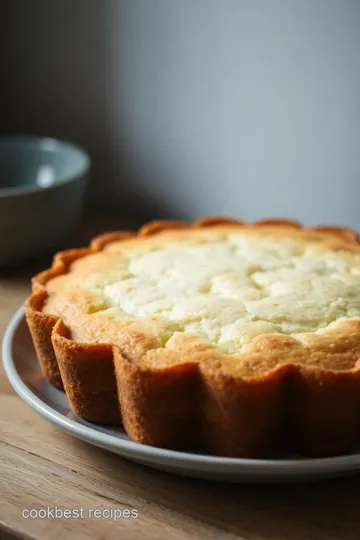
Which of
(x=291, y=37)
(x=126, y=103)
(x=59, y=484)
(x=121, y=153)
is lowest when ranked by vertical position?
(x=59, y=484)

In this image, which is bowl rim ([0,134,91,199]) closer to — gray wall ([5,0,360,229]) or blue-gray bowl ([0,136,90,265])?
blue-gray bowl ([0,136,90,265])

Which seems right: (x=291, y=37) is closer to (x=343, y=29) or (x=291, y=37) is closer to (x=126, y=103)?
(x=343, y=29)

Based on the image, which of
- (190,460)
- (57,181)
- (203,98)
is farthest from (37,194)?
(190,460)

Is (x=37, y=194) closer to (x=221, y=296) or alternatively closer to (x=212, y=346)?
(x=221, y=296)

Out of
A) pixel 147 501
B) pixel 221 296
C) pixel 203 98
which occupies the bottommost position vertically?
pixel 147 501

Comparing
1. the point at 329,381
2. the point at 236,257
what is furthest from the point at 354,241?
the point at 329,381

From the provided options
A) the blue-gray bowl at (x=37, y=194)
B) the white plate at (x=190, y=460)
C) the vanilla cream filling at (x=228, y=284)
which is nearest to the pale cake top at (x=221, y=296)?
the vanilla cream filling at (x=228, y=284)
